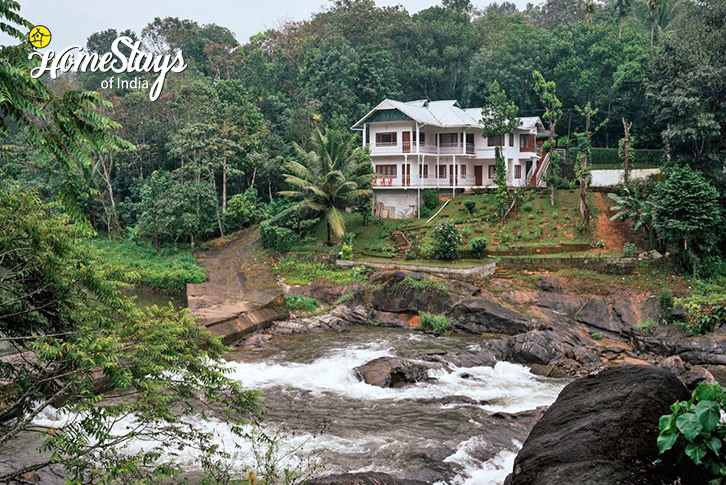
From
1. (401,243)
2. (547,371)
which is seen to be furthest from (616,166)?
(547,371)

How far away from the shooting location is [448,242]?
29.9m

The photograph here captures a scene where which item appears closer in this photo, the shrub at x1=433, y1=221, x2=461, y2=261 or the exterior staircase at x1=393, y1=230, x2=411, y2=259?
the shrub at x1=433, y1=221, x2=461, y2=261

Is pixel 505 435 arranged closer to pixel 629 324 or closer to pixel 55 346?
pixel 55 346

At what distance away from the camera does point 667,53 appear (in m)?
31.0

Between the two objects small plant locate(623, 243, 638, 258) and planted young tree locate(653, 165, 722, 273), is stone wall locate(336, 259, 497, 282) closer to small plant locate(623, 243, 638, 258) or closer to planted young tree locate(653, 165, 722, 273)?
small plant locate(623, 243, 638, 258)

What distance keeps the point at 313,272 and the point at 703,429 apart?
25.6 m

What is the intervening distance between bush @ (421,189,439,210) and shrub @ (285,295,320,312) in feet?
43.6

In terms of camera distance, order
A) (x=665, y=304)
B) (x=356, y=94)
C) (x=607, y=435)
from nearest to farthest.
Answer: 1. (x=607, y=435)
2. (x=665, y=304)
3. (x=356, y=94)

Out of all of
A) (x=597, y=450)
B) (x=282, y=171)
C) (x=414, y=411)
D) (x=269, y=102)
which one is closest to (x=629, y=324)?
(x=414, y=411)

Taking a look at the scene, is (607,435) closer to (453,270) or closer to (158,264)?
(453,270)

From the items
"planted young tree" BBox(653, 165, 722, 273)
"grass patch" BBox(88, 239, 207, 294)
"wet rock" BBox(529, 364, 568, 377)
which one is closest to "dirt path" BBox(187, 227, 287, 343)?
"grass patch" BBox(88, 239, 207, 294)

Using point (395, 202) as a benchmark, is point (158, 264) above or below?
below

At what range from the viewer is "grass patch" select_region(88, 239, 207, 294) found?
30.2 m

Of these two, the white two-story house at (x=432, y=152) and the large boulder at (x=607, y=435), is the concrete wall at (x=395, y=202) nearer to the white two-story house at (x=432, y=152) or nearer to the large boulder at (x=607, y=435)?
the white two-story house at (x=432, y=152)
